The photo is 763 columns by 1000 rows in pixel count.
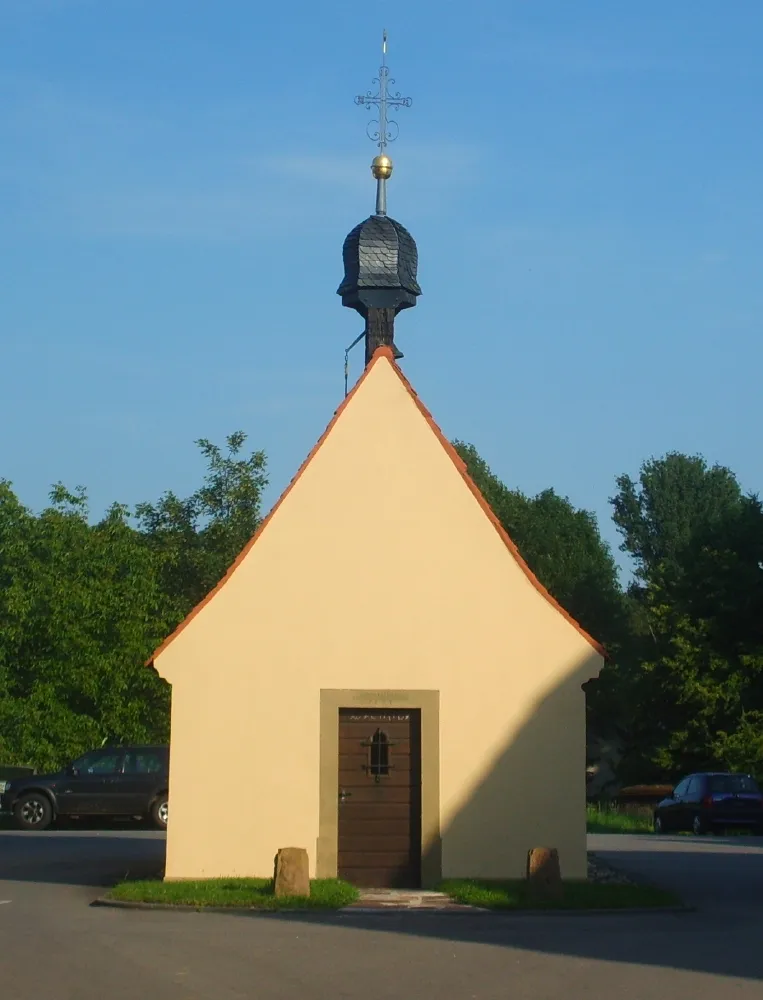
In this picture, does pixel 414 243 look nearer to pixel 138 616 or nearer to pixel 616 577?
pixel 138 616

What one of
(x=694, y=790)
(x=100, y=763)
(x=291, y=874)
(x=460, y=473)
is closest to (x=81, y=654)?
(x=100, y=763)

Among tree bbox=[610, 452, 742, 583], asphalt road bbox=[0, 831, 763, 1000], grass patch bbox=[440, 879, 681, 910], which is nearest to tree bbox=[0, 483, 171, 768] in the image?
asphalt road bbox=[0, 831, 763, 1000]

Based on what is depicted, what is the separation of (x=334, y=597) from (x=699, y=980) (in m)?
8.22

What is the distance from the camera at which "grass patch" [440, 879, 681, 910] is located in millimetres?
15945

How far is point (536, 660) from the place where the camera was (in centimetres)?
1831

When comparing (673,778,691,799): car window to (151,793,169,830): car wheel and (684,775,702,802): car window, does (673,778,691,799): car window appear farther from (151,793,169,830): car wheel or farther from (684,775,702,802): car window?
(151,793,169,830): car wheel

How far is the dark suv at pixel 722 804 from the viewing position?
109ft

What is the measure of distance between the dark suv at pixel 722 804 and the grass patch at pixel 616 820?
2177 millimetres

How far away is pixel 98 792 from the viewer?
31938 mm

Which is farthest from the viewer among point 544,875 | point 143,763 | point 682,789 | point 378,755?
point 682,789

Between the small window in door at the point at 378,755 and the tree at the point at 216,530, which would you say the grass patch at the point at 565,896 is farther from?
the tree at the point at 216,530

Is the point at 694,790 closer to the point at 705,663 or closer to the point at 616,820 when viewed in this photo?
the point at 616,820

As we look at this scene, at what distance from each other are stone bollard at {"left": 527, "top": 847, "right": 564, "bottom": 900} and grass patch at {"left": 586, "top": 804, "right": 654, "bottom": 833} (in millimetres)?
16861

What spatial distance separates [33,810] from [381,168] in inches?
638
